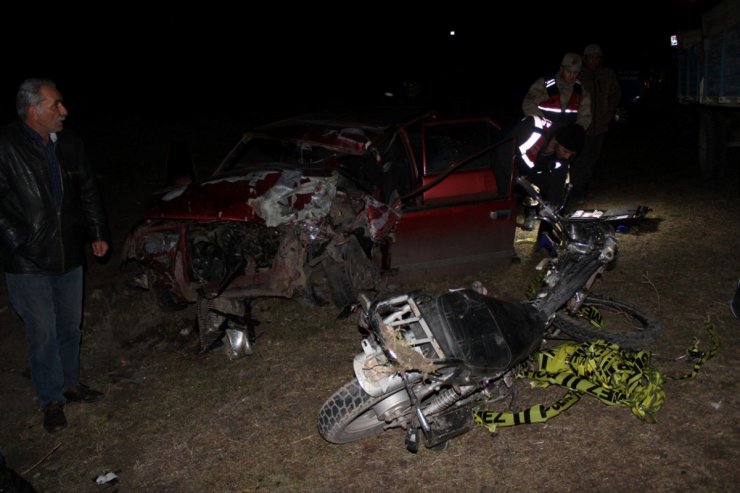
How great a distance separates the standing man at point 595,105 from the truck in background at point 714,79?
3.47ft

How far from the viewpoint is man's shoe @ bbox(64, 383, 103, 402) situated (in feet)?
12.8

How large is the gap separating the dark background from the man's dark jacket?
11.6 m

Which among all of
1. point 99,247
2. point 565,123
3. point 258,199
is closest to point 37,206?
point 99,247

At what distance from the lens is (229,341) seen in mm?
4398

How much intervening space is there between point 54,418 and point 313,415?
1627 mm

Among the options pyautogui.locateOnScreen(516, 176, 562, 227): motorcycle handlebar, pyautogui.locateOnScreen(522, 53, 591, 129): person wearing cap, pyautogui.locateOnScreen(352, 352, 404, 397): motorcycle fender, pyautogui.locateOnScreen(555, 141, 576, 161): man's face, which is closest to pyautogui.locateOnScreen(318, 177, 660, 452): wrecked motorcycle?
pyautogui.locateOnScreen(352, 352, 404, 397): motorcycle fender

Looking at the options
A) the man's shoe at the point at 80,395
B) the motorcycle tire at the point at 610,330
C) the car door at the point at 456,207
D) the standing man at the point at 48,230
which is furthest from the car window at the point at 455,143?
the man's shoe at the point at 80,395

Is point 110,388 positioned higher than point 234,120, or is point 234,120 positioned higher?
point 234,120

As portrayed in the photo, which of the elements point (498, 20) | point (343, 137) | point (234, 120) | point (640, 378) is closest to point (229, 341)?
point (343, 137)

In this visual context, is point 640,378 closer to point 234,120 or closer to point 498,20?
point 234,120

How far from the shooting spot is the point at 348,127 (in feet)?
17.2

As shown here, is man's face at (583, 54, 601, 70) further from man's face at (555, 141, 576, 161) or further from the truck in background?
man's face at (555, 141, 576, 161)

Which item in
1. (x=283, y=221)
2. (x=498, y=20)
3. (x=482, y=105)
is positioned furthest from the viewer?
(x=498, y=20)

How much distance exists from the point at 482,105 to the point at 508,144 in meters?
13.1
